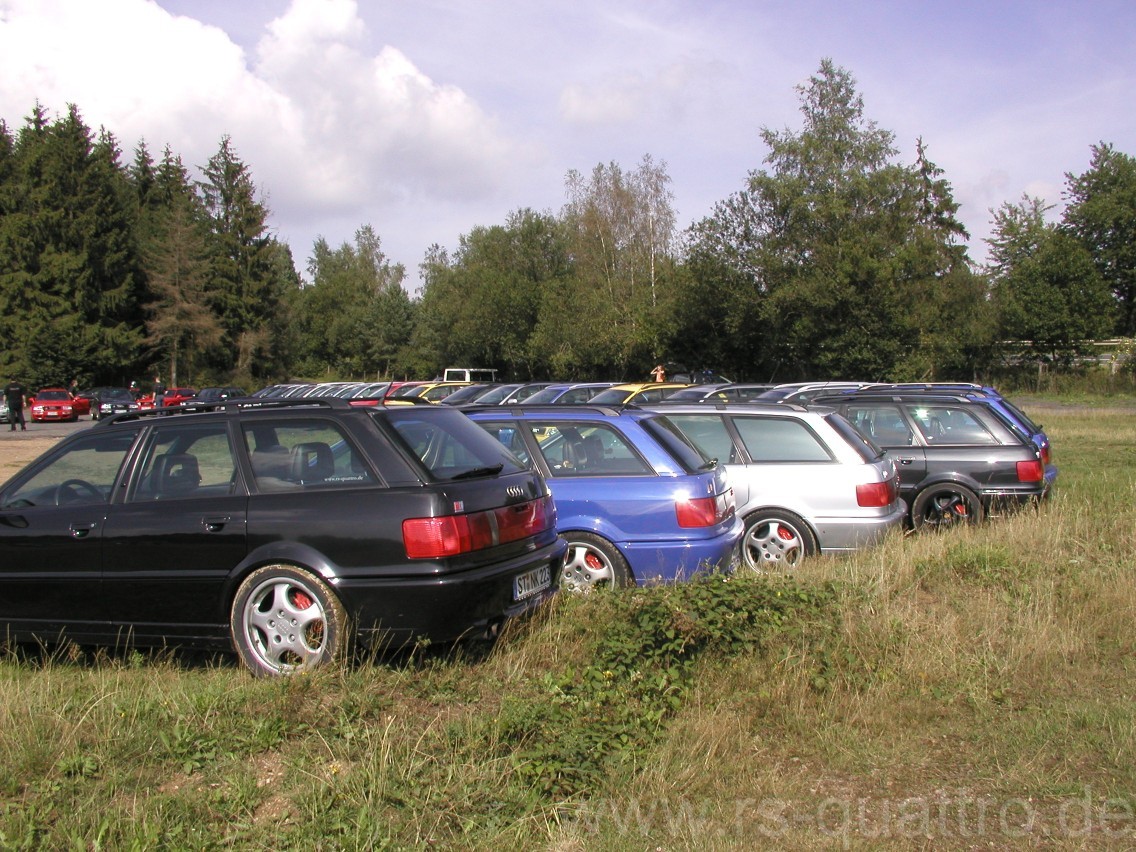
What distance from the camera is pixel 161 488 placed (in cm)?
563

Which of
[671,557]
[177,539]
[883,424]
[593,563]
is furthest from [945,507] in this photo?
[177,539]

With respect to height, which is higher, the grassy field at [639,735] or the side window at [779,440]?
the side window at [779,440]

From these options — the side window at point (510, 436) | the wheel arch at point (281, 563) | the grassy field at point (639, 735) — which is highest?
the side window at point (510, 436)

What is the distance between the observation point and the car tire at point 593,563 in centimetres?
698

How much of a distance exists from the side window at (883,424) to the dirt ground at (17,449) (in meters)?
14.9

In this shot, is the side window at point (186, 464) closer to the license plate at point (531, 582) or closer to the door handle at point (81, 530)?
the door handle at point (81, 530)

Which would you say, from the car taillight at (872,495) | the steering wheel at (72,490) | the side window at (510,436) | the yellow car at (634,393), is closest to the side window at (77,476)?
the steering wheel at (72,490)

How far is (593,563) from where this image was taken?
23.2ft

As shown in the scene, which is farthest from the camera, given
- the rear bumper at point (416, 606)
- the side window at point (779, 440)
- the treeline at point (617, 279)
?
the treeline at point (617, 279)

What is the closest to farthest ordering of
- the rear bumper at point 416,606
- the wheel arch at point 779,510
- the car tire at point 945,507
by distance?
the rear bumper at point 416,606 → the wheel arch at point 779,510 → the car tire at point 945,507

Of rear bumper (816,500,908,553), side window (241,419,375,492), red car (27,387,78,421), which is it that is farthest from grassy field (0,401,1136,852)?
red car (27,387,78,421)

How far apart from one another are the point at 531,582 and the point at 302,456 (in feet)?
4.85

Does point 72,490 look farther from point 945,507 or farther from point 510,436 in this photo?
point 945,507

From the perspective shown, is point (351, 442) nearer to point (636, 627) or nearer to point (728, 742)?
point (636, 627)
